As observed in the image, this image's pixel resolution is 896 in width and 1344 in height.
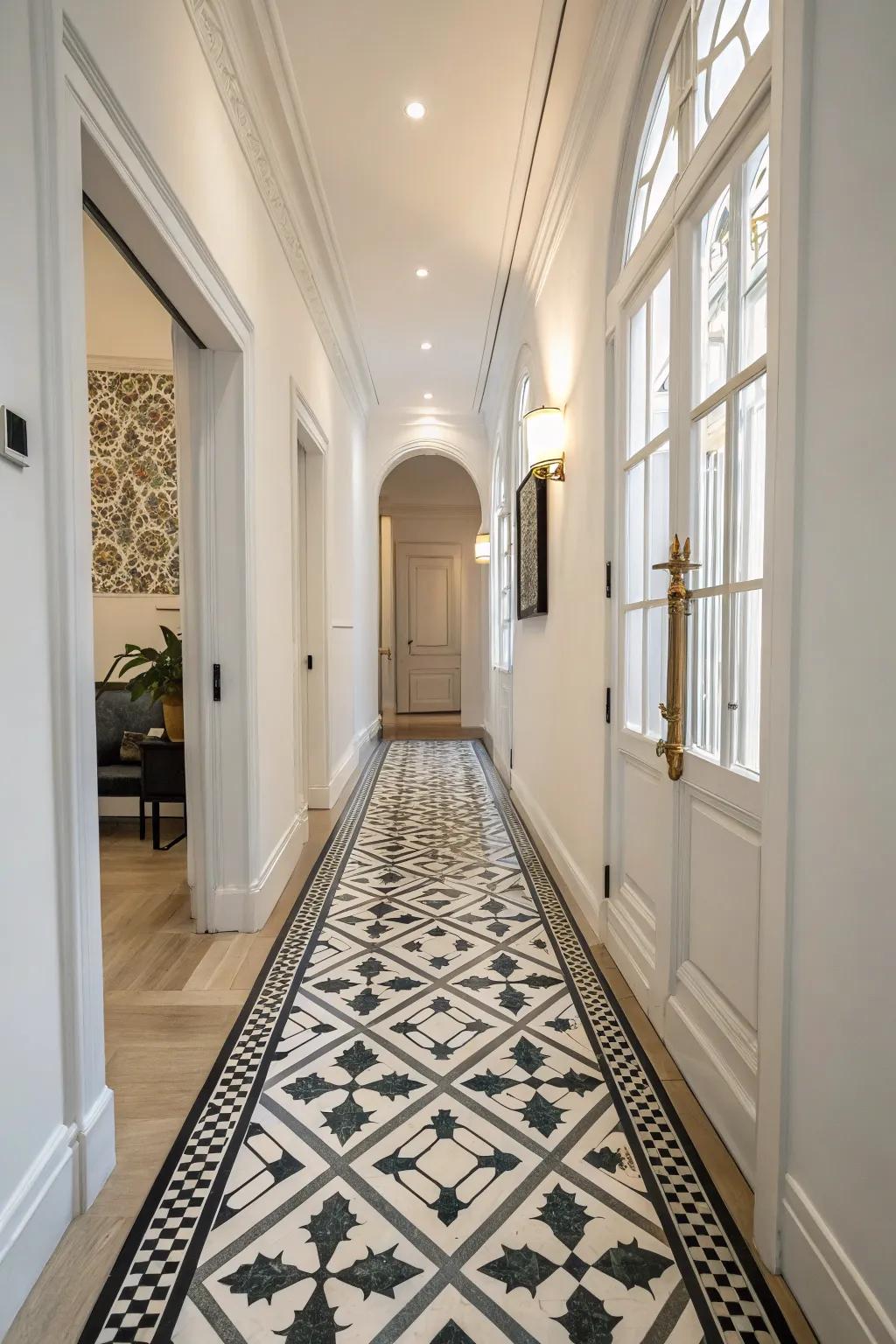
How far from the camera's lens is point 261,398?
2.86 m

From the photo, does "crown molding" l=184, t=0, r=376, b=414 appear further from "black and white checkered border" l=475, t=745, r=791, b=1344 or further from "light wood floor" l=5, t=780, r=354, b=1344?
"black and white checkered border" l=475, t=745, r=791, b=1344

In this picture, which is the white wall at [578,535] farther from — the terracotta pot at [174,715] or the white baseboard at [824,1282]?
the terracotta pot at [174,715]

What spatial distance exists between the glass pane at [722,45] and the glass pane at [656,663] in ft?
3.88

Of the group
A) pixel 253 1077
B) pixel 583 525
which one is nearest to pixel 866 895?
pixel 253 1077

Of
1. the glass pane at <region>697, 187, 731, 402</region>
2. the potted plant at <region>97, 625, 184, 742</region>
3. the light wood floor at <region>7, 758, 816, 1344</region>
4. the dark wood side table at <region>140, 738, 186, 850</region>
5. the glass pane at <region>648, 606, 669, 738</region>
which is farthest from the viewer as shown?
the dark wood side table at <region>140, 738, 186, 850</region>

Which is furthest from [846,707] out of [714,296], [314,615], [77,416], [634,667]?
[314,615]

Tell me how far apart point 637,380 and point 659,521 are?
53 centimetres

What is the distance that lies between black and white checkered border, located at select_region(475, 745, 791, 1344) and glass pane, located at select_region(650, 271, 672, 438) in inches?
66.1

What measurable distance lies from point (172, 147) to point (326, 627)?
2.83 meters

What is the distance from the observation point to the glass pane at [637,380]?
7.18 ft

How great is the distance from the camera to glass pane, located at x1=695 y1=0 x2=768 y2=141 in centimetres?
144

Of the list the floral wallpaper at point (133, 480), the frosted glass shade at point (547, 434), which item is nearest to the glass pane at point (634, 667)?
the frosted glass shade at point (547, 434)

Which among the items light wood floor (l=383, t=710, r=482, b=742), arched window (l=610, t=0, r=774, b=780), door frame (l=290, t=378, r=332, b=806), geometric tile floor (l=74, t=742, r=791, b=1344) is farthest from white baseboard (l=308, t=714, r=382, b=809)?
arched window (l=610, t=0, r=774, b=780)

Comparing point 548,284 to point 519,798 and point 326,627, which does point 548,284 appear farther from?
point 519,798
